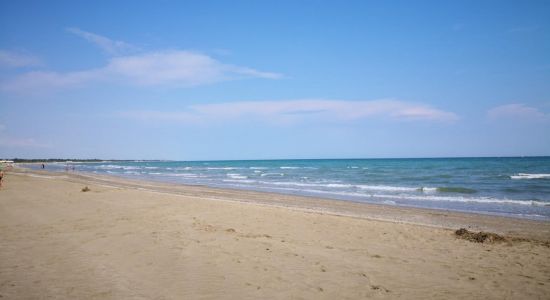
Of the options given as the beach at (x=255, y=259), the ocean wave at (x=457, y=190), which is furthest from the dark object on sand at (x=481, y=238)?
the ocean wave at (x=457, y=190)

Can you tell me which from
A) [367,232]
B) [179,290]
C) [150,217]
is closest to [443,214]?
[367,232]

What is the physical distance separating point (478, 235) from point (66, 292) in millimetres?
9222

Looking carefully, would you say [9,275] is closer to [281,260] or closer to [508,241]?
[281,260]

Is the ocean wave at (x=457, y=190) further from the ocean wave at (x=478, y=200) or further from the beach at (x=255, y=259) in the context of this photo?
the beach at (x=255, y=259)

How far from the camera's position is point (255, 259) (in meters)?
6.41

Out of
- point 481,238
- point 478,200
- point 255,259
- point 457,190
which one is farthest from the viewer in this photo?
point 457,190

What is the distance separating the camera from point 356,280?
5441mm

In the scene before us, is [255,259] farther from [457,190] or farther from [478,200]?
[457,190]

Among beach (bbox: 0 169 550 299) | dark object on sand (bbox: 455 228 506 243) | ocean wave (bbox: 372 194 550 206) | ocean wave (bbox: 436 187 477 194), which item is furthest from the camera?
ocean wave (bbox: 436 187 477 194)

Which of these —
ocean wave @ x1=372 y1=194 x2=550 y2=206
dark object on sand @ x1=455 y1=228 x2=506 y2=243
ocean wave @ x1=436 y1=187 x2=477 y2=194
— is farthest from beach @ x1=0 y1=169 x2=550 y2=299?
ocean wave @ x1=436 y1=187 x2=477 y2=194

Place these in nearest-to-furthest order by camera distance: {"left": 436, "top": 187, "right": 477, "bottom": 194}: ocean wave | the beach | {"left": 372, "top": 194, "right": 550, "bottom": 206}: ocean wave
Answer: the beach, {"left": 372, "top": 194, "right": 550, "bottom": 206}: ocean wave, {"left": 436, "top": 187, "right": 477, "bottom": 194}: ocean wave

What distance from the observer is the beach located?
197 inches

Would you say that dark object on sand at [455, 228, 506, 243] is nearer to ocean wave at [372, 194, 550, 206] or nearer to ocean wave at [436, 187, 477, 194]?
ocean wave at [372, 194, 550, 206]

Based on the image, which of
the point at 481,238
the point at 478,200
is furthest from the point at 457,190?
the point at 481,238
